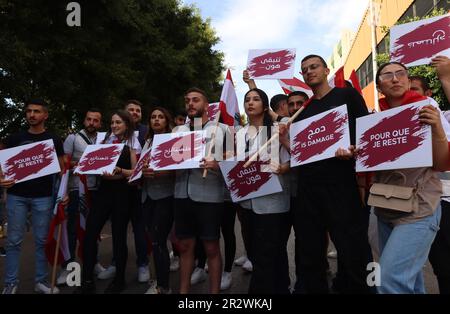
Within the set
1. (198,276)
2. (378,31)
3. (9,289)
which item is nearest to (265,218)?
(198,276)

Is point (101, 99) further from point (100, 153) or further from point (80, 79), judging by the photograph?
point (100, 153)

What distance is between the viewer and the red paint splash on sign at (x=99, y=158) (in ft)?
12.2

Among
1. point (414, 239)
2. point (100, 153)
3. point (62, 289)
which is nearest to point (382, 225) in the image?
point (414, 239)

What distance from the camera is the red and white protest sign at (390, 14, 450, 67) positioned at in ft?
10.9

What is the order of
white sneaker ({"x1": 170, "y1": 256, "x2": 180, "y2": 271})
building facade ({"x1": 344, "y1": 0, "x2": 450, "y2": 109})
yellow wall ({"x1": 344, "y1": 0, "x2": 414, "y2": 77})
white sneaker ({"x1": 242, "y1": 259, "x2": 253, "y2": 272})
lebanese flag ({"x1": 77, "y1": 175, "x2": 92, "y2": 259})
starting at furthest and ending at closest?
1. yellow wall ({"x1": 344, "y1": 0, "x2": 414, "y2": 77})
2. building facade ({"x1": 344, "y1": 0, "x2": 450, "y2": 109})
3. white sneaker ({"x1": 170, "y1": 256, "x2": 180, "y2": 271})
4. white sneaker ({"x1": 242, "y1": 259, "x2": 253, "y2": 272})
5. lebanese flag ({"x1": 77, "y1": 175, "x2": 92, "y2": 259})

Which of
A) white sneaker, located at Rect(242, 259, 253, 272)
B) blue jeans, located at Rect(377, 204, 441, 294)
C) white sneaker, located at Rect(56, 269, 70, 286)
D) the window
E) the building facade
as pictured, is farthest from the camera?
the building facade

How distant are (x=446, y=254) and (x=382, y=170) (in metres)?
0.89

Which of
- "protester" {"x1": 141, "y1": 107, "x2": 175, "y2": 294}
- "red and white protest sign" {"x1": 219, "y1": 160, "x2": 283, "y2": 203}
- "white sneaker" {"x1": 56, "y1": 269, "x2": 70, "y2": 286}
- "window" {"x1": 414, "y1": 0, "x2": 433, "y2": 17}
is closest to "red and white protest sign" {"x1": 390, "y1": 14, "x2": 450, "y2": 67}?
"red and white protest sign" {"x1": 219, "y1": 160, "x2": 283, "y2": 203}

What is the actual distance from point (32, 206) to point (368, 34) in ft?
101

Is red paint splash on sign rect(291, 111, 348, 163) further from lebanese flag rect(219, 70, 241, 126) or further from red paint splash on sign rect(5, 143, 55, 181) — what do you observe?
red paint splash on sign rect(5, 143, 55, 181)

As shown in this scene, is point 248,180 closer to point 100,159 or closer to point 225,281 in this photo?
point 225,281

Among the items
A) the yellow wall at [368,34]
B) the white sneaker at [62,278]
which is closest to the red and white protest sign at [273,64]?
the white sneaker at [62,278]

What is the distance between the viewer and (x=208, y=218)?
3.17 meters

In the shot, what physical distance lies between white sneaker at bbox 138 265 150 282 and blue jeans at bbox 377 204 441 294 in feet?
9.01
